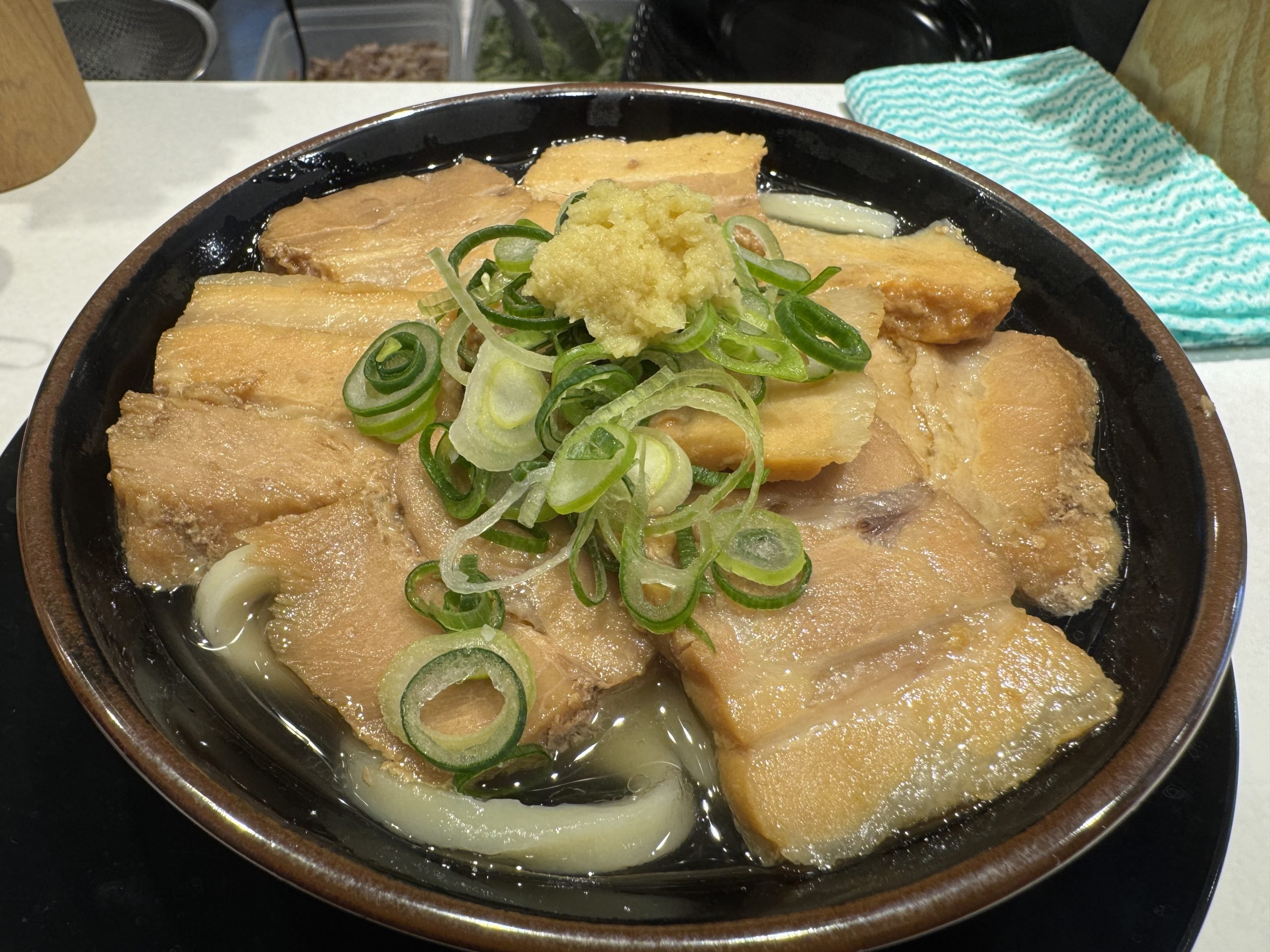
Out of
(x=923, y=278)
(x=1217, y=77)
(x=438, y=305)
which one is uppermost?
(x=1217, y=77)

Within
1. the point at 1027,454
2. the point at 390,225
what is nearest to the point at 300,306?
the point at 390,225

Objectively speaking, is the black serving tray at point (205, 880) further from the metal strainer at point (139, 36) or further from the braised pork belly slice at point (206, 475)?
the metal strainer at point (139, 36)

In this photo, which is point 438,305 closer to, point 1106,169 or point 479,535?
point 479,535

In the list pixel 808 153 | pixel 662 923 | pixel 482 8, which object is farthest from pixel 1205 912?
pixel 482 8

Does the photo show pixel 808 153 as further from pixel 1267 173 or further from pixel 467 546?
pixel 1267 173

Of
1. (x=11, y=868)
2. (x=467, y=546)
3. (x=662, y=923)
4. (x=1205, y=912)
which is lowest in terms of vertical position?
(x=11, y=868)

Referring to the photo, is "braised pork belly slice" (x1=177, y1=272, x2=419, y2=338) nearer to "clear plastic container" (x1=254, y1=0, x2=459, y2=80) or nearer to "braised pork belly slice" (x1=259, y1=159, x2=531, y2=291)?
"braised pork belly slice" (x1=259, y1=159, x2=531, y2=291)
